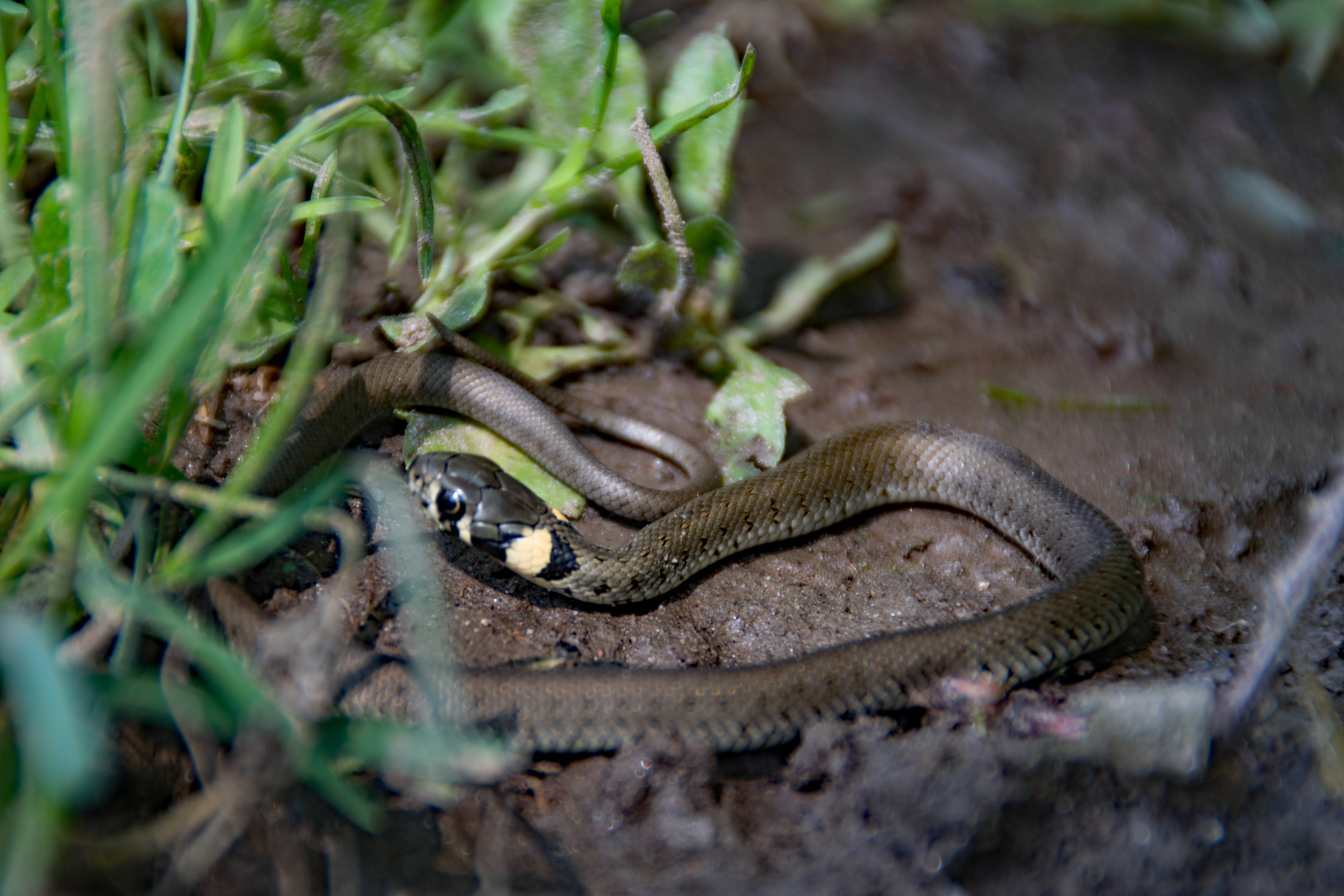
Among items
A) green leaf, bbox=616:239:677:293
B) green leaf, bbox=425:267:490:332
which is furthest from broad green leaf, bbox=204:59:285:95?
green leaf, bbox=616:239:677:293

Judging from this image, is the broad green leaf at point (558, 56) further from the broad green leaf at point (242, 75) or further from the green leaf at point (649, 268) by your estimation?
the broad green leaf at point (242, 75)

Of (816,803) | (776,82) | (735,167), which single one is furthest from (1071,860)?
(776,82)

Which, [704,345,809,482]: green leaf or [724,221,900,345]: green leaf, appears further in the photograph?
[724,221,900,345]: green leaf

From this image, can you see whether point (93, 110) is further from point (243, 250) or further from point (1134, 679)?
point (1134, 679)


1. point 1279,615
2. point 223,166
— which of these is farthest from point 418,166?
point 1279,615

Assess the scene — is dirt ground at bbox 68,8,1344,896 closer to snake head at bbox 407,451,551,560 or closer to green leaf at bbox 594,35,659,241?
snake head at bbox 407,451,551,560
